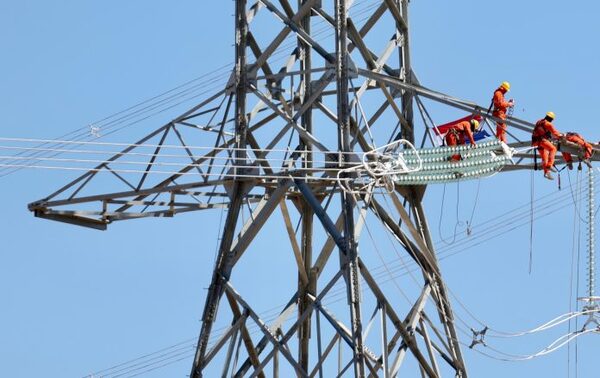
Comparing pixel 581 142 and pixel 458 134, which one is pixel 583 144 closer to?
pixel 581 142

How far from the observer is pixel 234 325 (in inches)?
2761

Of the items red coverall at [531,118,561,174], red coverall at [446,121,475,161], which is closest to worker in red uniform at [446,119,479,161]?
red coverall at [446,121,475,161]

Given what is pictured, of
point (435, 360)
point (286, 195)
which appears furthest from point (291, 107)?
point (435, 360)

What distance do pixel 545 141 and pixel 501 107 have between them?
1.81 metres

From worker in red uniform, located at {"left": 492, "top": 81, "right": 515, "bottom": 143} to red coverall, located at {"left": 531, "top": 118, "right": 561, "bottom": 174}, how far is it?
1.16 metres

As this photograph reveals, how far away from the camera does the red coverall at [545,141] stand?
6569 cm

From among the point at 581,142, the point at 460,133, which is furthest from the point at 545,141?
the point at 460,133

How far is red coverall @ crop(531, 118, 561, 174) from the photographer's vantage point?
65.7 meters

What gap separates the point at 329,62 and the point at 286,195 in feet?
15.2

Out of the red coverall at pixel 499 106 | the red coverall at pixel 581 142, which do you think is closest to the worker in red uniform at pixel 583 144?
the red coverall at pixel 581 142

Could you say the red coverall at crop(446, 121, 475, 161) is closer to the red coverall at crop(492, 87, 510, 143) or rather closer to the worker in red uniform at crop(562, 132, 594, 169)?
the red coverall at crop(492, 87, 510, 143)

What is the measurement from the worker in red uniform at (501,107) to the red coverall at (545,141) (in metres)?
1.16

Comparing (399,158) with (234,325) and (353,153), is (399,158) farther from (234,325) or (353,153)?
(234,325)

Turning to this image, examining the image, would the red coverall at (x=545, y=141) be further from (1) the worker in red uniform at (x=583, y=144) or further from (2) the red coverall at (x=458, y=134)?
(2) the red coverall at (x=458, y=134)
